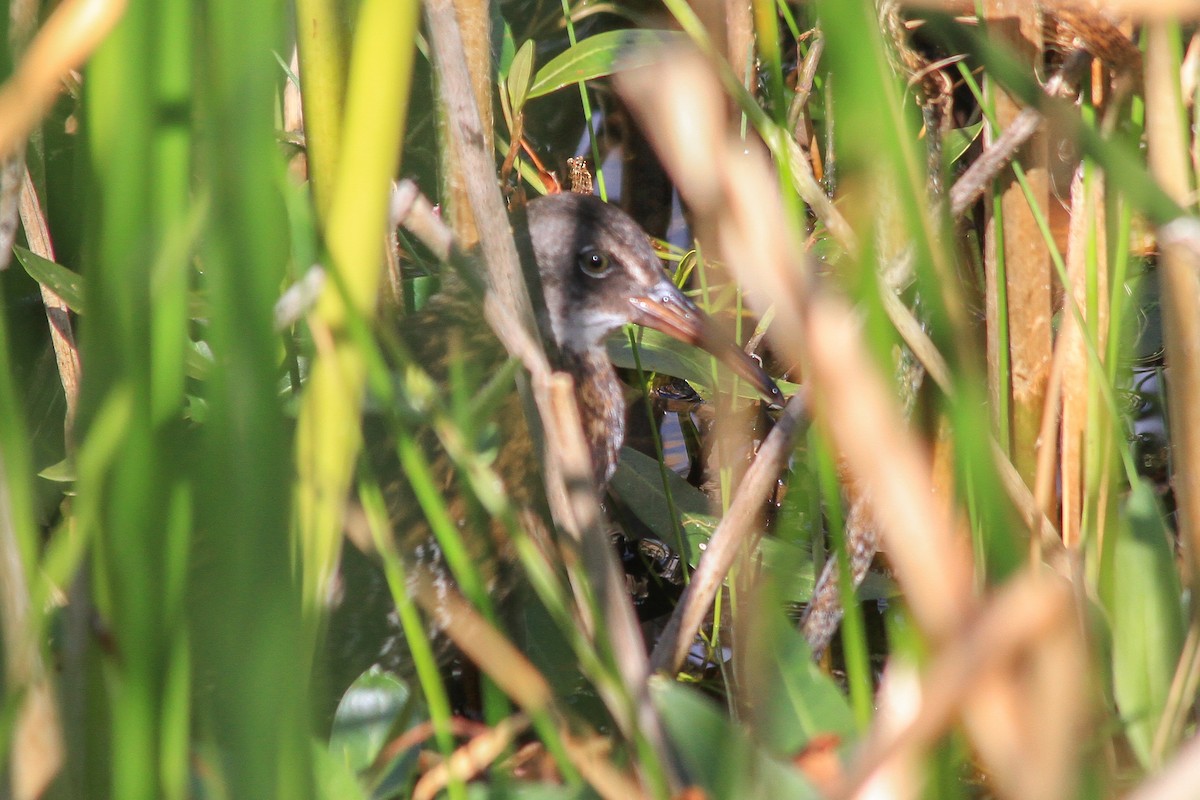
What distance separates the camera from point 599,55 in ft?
6.42

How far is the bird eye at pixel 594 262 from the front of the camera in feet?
6.91

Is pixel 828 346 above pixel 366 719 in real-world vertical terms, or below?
above

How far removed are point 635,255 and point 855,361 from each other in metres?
1.67

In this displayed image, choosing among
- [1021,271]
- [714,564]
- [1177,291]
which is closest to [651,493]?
[1021,271]

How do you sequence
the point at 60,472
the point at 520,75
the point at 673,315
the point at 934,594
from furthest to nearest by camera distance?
the point at 673,315 → the point at 520,75 → the point at 60,472 → the point at 934,594

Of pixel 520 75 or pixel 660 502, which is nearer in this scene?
pixel 520 75

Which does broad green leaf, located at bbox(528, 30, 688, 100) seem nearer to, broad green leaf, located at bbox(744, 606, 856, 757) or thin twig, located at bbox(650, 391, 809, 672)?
thin twig, located at bbox(650, 391, 809, 672)

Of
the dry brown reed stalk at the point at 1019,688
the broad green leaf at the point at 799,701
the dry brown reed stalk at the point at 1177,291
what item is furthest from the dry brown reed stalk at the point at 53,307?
the dry brown reed stalk at the point at 1019,688

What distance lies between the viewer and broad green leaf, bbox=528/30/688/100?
1934 millimetres

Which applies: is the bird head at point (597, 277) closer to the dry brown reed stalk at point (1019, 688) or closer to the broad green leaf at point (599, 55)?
the broad green leaf at point (599, 55)

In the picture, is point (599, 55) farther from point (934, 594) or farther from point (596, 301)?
point (934, 594)

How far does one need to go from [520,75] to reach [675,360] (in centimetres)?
53

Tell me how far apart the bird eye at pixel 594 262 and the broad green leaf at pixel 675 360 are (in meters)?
0.14

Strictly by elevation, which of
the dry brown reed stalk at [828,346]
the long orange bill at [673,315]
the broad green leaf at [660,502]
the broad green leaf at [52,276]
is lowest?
the broad green leaf at [660,502]
